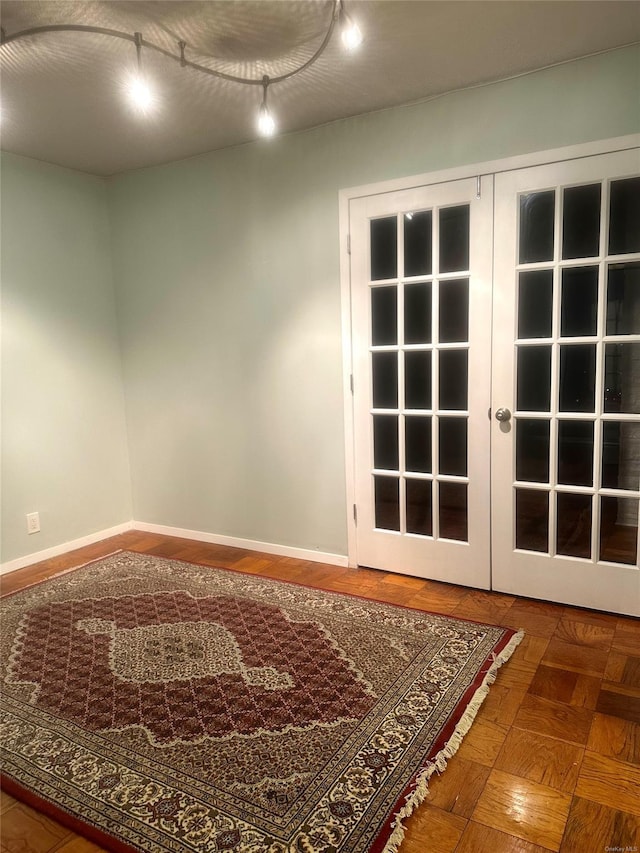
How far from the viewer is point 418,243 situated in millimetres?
2775

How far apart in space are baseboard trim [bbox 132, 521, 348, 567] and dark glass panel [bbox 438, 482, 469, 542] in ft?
2.10

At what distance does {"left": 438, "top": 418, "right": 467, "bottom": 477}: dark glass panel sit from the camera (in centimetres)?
279

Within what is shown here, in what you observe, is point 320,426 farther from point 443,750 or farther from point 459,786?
point 459,786

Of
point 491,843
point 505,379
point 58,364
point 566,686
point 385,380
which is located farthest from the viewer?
point 58,364

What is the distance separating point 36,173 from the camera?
10.9 ft

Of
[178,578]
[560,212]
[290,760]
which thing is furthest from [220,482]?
[560,212]

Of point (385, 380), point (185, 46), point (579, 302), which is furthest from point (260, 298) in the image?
point (579, 302)

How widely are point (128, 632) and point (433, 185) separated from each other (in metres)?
2.52

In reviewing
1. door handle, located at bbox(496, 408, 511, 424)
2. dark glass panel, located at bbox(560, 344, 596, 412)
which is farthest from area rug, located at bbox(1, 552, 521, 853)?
dark glass panel, located at bbox(560, 344, 596, 412)

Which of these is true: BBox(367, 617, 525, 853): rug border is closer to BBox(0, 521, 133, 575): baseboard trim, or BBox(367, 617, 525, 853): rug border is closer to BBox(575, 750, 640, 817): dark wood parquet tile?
BBox(575, 750, 640, 817): dark wood parquet tile

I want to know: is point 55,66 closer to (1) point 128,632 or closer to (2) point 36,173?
(2) point 36,173

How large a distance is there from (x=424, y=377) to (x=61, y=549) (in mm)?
2519

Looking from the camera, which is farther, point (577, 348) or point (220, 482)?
point (220, 482)

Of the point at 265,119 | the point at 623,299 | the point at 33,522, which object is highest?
the point at 265,119
